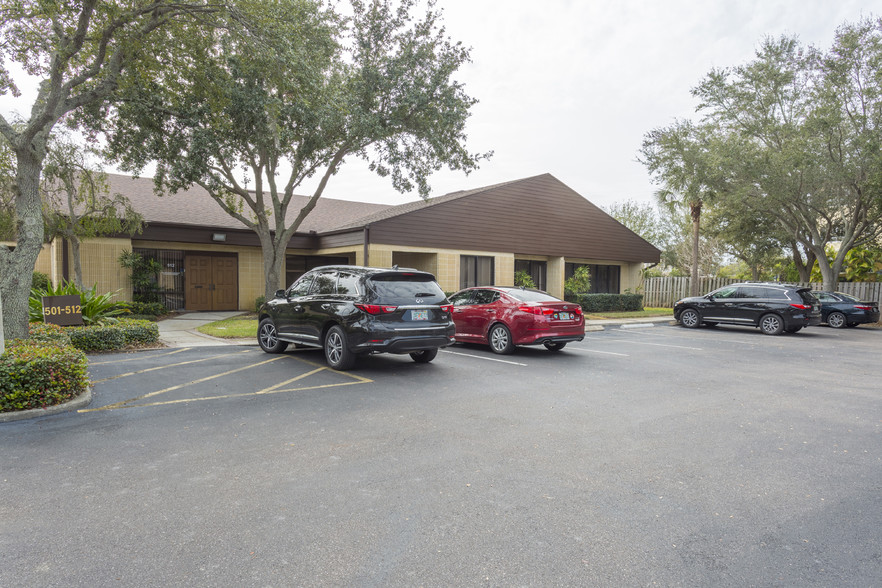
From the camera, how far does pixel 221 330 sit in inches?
528

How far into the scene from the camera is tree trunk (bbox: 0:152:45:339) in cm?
799

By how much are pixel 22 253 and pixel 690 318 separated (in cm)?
1830

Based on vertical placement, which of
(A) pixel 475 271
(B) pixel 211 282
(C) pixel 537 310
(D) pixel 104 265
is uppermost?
(D) pixel 104 265

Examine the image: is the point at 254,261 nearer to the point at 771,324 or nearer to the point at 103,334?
the point at 103,334

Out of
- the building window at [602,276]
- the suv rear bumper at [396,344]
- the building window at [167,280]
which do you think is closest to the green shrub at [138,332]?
the suv rear bumper at [396,344]

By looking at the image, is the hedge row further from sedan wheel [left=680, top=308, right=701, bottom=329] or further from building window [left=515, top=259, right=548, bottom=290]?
building window [left=515, top=259, right=548, bottom=290]

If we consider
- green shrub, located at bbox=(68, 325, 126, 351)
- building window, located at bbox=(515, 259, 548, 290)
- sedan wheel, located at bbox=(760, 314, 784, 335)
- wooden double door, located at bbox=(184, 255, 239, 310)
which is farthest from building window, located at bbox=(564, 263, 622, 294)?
green shrub, located at bbox=(68, 325, 126, 351)

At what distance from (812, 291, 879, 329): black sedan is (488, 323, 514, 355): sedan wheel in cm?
1532

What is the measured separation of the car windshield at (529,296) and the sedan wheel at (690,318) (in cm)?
916

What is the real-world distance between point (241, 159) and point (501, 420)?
13743mm

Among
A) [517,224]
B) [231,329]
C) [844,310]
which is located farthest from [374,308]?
[844,310]

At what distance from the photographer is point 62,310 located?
32.9 feet

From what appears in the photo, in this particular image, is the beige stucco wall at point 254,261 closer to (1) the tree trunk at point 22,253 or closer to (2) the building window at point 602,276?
(2) the building window at point 602,276

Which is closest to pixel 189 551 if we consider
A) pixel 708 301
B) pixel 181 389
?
pixel 181 389
